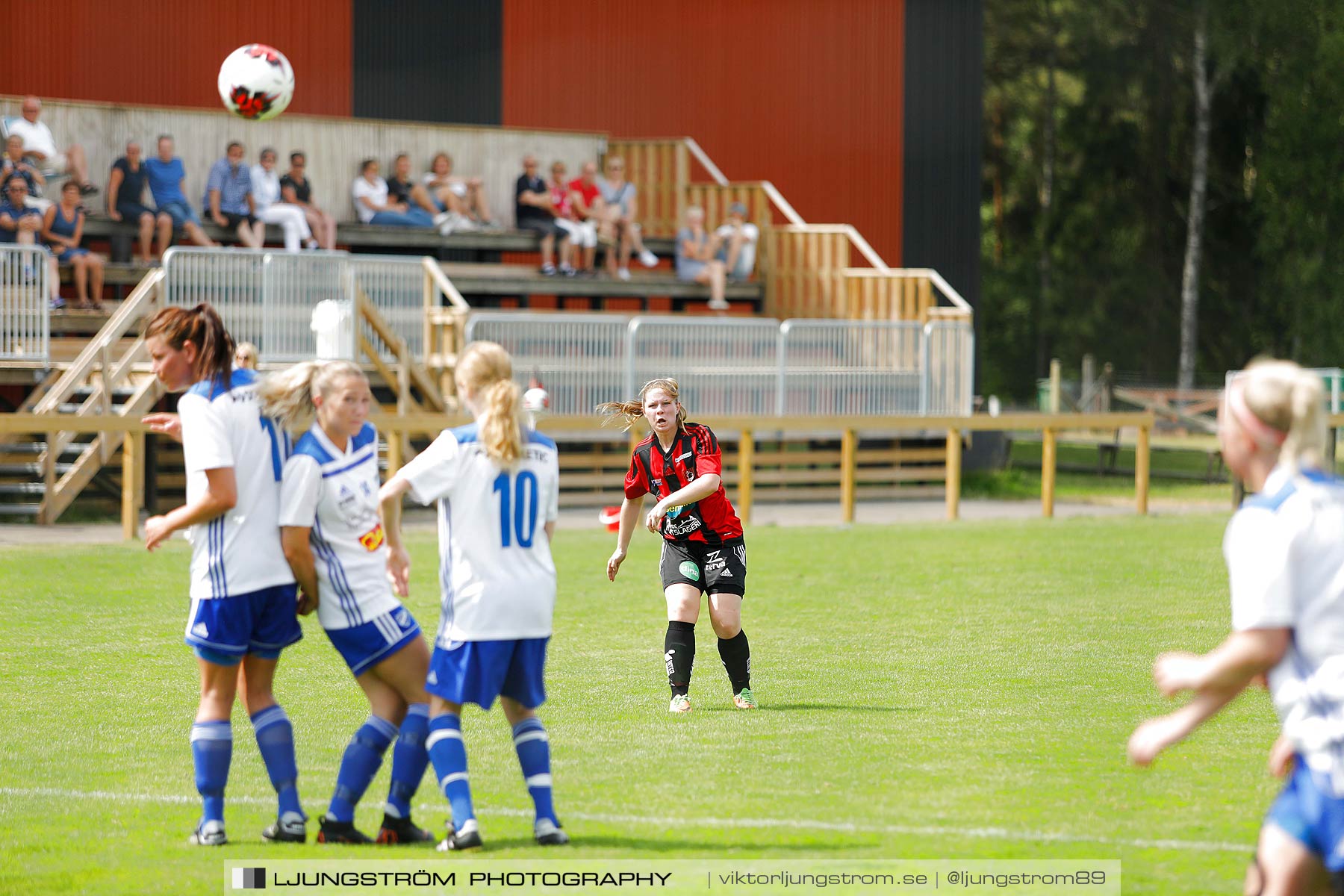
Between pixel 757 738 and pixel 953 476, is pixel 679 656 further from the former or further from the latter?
pixel 953 476

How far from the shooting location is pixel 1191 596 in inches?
526

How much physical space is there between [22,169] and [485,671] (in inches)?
676

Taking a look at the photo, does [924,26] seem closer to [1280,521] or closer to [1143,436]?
[1143,436]

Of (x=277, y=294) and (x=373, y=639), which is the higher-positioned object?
(x=277, y=294)

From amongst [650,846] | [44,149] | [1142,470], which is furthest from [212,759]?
[44,149]

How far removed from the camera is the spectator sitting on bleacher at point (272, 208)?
22766 millimetres

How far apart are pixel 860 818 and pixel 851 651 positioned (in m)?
4.36

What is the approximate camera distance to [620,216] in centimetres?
2594

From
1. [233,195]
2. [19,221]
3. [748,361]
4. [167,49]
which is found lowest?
[748,361]

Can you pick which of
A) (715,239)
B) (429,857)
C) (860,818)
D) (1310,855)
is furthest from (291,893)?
(715,239)

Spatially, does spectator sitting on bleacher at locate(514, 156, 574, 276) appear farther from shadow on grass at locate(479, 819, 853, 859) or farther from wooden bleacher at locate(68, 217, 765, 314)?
shadow on grass at locate(479, 819, 853, 859)

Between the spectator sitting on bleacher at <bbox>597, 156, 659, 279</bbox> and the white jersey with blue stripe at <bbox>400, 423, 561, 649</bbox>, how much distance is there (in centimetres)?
1986

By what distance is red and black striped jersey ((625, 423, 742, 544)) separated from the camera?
8.80m

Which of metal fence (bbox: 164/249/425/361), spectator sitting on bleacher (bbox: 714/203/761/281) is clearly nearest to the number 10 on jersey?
metal fence (bbox: 164/249/425/361)
